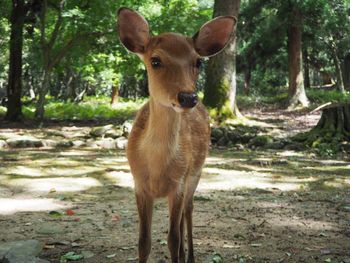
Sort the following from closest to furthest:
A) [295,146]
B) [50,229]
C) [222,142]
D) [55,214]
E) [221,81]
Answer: [50,229] → [55,214] → [295,146] → [222,142] → [221,81]

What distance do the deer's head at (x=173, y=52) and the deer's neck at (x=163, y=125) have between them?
0.36 ft

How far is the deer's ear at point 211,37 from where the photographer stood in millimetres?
3459

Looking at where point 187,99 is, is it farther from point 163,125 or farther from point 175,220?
point 175,220

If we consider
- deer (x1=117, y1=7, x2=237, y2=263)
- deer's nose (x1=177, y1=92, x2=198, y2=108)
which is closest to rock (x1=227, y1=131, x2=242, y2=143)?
deer (x1=117, y1=7, x2=237, y2=263)

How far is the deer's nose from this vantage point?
280cm

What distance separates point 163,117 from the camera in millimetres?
3318

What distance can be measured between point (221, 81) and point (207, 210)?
831 centimetres

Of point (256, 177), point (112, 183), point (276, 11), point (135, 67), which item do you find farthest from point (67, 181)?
point (276, 11)

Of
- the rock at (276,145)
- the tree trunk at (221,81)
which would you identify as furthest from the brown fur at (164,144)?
the tree trunk at (221,81)

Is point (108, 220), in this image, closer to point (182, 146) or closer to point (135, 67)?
point (182, 146)

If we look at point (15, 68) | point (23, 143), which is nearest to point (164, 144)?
point (23, 143)

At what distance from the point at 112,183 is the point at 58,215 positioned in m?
1.99

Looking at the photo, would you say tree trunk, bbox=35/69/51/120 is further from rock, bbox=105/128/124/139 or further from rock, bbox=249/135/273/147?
rock, bbox=249/135/273/147

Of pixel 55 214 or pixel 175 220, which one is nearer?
pixel 175 220
